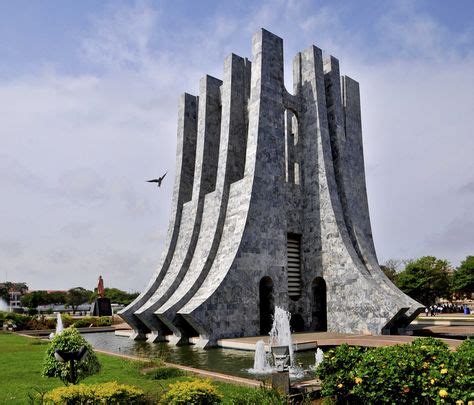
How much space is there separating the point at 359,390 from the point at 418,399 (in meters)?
0.78

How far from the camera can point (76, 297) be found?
80688mm

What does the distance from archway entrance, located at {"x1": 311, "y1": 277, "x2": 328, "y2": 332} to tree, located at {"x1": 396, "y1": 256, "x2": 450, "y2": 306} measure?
25.6m

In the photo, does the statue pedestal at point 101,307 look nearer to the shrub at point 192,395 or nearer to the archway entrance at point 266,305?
the archway entrance at point 266,305

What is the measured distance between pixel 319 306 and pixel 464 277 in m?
32.5

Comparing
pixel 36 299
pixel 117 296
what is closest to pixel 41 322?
pixel 117 296

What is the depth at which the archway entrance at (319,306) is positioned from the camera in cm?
2170

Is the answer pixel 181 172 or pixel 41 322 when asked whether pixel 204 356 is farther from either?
pixel 41 322

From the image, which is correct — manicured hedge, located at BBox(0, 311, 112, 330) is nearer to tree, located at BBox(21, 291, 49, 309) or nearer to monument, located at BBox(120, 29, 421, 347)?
monument, located at BBox(120, 29, 421, 347)

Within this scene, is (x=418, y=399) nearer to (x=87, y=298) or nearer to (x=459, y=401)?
(x=459, y=401)

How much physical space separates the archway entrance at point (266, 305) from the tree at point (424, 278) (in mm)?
28441

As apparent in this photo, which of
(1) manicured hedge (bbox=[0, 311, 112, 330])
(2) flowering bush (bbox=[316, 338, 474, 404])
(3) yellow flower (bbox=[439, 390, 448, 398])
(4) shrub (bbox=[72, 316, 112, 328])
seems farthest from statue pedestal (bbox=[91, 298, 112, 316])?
(3) yellow flower (bbox=[439, 390, 448, 398])

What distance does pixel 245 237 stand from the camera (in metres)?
19.0

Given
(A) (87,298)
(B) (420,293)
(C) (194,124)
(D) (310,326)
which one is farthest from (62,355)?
(A) (87,298)

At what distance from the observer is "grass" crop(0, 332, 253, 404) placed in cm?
847
